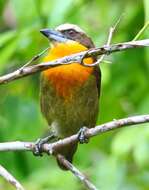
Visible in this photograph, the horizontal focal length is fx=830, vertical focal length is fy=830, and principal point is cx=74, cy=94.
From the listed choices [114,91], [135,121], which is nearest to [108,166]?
[114,91]

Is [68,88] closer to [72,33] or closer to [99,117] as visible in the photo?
[72,33]

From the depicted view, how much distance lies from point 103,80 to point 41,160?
0.66m

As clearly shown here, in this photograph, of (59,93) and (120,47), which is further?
(59,93)

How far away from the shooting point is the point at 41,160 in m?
4.94

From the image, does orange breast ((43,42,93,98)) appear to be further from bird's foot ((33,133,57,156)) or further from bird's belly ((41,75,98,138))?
bird's foot ((33,133,57,156))

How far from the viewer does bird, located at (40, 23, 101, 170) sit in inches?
179

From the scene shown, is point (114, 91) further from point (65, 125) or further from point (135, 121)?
point (135, 121)

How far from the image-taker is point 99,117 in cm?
518

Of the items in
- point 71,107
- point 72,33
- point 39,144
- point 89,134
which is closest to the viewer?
point 89,134

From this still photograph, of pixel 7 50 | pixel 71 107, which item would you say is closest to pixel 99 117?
pixel 71 107

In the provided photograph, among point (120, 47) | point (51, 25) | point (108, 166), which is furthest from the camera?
point (108, 166)

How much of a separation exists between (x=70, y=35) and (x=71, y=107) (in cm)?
47

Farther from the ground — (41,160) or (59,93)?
(59,93)

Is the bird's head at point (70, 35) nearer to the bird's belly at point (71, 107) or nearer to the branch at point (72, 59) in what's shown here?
the bird's belly at point (71, 107)
